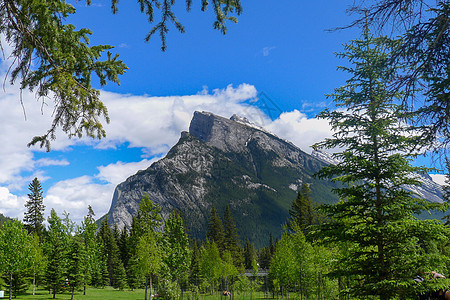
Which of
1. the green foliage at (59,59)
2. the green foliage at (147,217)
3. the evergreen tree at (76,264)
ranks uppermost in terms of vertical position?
the green foliage at (59,59)

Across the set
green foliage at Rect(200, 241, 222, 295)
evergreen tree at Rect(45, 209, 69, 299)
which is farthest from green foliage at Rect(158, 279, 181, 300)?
green foliage at Rect(200, 241, 222, 295)

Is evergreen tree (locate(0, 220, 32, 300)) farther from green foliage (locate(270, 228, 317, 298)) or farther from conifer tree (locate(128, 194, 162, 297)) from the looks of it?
green foliage (locate(270, 228, 317, 298))

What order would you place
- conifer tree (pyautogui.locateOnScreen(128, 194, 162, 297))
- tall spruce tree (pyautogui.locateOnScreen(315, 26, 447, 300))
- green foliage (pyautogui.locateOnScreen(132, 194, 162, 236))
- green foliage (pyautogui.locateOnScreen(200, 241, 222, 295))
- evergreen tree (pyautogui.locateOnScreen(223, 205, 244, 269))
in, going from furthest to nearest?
evergreen tree (pyautogui.locateOnScreen(223, 205, 244, 269)) → green foliage (pyautogui.locateOnScreen(200, 241, 222, 295)) → green foliage (pyautogui.locateOnScreen(132, 194, 162, 236)) → conifer tree (pyautogui.locateOnScreen(128, 194, 162, 297)) → tall spruce tree (pyautogui.locateOnScreen(315, 26, 447, 300))

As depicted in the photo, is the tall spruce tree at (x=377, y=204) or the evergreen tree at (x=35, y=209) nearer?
the tall spruce tree at (x=377, y=204)

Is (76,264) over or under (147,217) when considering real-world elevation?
under

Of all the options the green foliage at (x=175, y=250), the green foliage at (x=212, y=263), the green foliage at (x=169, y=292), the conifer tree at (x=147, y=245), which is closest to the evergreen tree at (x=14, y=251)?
the conifer tree at (x=147, y=245)

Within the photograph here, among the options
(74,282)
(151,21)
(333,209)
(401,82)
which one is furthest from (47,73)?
(74,282)

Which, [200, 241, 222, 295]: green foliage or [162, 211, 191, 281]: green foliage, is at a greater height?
[162, 211, 191, 281]: green foliage

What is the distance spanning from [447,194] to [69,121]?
36.1m

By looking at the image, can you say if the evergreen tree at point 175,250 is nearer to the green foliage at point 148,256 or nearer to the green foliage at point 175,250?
the green foliage at point 175,250

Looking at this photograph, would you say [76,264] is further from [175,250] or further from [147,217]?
[175,250]

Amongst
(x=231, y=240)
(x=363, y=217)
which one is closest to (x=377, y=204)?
(x=363, y=217)

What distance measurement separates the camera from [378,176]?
12.7 metres

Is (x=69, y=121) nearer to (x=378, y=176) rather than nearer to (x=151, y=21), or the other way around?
(x=151, y=21)
